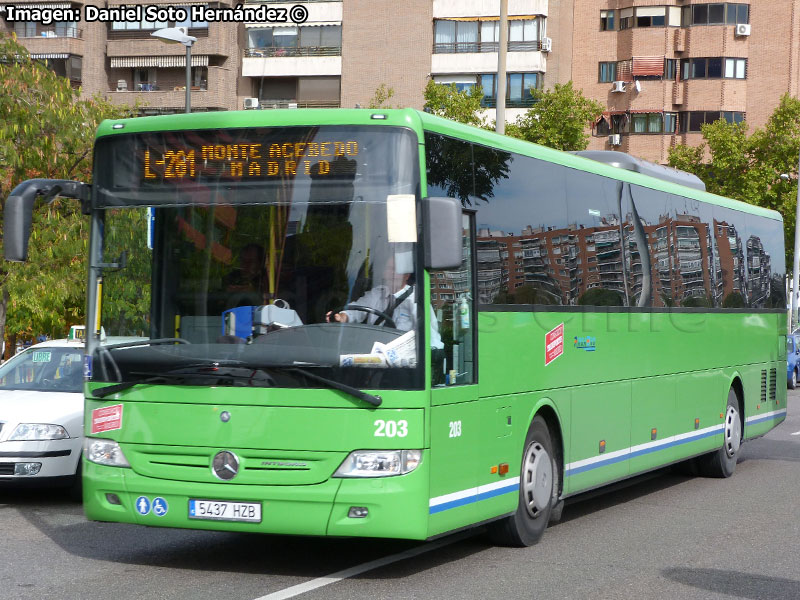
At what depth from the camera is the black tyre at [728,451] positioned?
1502cm

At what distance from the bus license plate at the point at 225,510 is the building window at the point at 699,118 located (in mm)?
57637

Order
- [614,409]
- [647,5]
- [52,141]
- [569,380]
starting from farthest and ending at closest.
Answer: [647,5]
[52,141]
[614,409]
[569,380]

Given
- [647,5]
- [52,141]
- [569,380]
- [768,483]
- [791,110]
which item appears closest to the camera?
[569,380]

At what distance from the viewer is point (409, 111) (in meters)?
8.28

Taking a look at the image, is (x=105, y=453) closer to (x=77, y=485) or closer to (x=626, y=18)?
(x=77, y=485)

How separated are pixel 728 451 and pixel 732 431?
30cm

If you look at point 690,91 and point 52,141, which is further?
point 690,91

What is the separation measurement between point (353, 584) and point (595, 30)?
2317 inches

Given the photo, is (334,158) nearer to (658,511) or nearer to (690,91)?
(658,511)

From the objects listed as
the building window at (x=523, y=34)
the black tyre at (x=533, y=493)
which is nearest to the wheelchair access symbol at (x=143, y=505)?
the black tyre at (x=533, y=493)

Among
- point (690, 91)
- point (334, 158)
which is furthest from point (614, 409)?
point (690, 91)

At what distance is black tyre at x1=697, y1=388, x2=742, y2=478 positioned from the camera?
49.3ft

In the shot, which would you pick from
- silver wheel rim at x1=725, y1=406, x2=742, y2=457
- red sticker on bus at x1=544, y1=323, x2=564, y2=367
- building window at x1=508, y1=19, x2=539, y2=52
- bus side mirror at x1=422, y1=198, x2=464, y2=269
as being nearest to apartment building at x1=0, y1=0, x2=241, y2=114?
building window at x1=508, y1=19, x2=539, y2=52

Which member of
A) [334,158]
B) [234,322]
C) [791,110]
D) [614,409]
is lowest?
[614,409]
